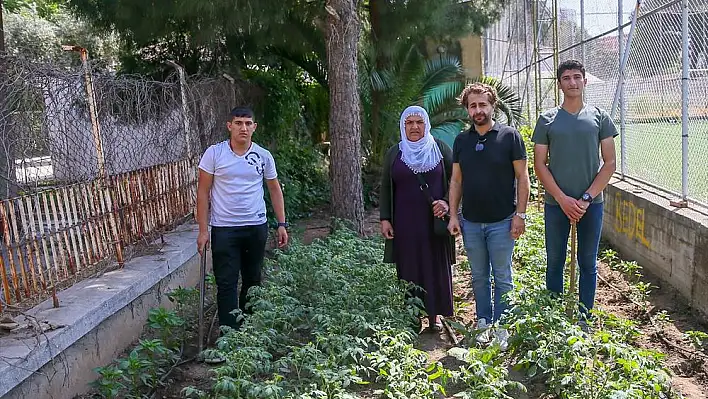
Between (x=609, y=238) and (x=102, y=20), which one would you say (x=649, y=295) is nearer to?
(x=609, y=238)

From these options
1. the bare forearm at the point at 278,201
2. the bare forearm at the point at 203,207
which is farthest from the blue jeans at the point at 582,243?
the bare forearm at the point at 203,207

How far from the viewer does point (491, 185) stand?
4512 mm

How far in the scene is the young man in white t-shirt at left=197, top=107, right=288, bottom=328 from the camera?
4.82 m

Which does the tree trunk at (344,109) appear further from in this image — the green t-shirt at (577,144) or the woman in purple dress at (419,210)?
the green t-shirt at (577,144)

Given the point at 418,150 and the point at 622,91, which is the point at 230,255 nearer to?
the point at 418,150

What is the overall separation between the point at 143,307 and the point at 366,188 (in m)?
6.49

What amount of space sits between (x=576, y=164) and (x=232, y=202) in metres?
2.38

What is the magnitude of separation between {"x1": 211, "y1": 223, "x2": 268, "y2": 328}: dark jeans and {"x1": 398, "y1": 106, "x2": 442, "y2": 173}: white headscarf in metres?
1.18

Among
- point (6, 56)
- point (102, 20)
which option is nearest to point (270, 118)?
point (102, 20)

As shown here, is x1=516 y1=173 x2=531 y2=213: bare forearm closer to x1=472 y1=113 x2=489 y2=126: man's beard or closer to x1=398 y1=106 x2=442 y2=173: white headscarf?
x1=472 y1=113 x2=489 y2=126: man's beard

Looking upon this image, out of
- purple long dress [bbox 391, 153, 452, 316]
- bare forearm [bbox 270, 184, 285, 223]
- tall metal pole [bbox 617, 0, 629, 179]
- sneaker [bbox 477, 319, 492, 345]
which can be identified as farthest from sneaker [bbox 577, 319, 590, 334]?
tall metal pole [bbox 617, 0, 629, 179]

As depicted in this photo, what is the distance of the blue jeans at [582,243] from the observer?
15.3 feet

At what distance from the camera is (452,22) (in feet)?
36.7

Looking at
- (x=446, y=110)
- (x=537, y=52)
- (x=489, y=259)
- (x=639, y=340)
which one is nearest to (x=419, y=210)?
(x=489, y=259)
